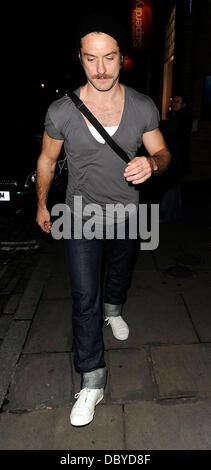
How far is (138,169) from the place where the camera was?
1825mm

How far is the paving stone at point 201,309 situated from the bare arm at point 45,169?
5.24 feet

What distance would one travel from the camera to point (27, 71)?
3734cm

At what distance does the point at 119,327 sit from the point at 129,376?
517 mm

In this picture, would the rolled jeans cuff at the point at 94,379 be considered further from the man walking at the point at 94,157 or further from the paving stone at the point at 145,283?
the paving stone at the point at 145,283

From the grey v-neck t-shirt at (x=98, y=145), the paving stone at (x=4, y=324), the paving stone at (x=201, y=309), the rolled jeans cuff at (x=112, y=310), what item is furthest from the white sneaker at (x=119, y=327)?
the grey v-neck t-shirt at (x=98, y=145)

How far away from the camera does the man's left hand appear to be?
70.8 inches

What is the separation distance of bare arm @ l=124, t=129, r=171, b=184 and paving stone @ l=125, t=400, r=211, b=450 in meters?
1.42

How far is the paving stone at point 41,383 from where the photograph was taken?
2307mm

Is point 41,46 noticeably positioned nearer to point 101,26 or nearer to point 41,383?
point 101,26

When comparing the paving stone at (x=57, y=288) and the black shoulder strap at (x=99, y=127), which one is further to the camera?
the paving stone at (x=57, y=288)

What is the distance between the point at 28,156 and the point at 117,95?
4.35m

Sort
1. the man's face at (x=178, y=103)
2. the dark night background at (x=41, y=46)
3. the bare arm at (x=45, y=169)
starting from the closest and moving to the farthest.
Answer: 1. the bare arm at (x=45, y=169)
2. the man's face at (x=178, y=103)
3. the dark night background at (x=41, y=46)

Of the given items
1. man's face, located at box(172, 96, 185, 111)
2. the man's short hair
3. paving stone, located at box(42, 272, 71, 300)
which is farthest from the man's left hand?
man's face, located at box(172, 96, 185, 111)
